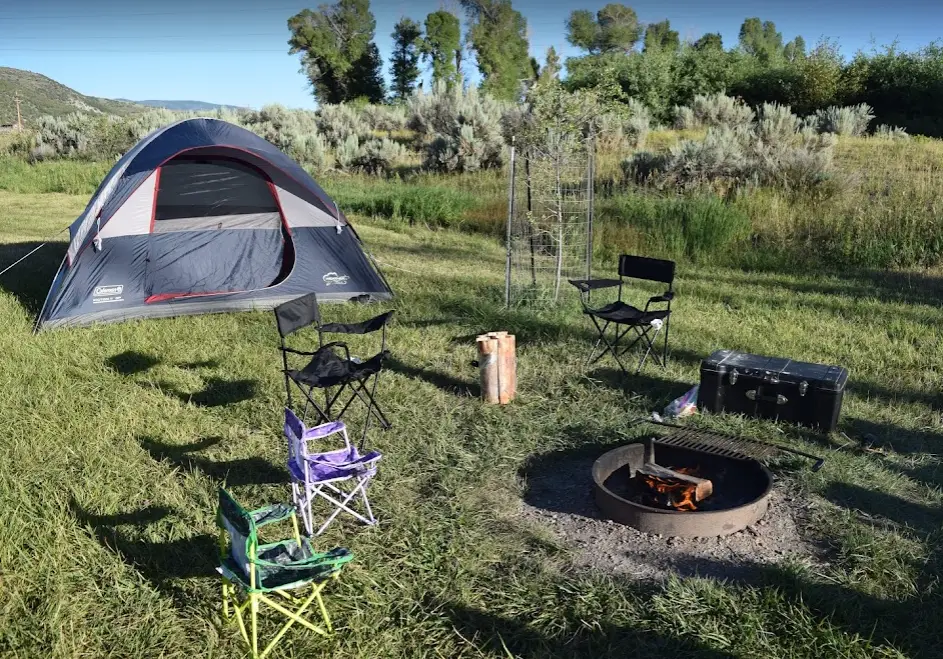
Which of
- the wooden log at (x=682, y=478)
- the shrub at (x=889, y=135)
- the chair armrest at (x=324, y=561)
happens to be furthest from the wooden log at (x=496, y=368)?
the shrub at (x=889, y=135)

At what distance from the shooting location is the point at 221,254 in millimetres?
7723

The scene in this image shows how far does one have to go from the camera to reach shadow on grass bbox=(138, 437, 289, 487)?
427 centimetres

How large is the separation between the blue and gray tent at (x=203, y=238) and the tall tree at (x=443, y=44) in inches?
1067

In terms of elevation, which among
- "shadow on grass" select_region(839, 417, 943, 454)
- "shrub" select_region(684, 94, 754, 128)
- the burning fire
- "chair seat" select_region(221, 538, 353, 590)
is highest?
"shrub" select_region(684, 94, 754, 128)

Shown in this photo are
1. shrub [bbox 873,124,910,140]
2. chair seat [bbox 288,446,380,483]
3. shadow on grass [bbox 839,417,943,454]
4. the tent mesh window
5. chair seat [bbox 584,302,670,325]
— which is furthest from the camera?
shrub [bbox 873,124,910,140]

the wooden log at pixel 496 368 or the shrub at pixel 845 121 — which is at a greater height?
the shrub at pixel 845 121

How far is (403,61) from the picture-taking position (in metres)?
35.0

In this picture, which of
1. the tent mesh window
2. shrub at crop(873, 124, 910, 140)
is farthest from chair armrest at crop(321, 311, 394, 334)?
shrub at crop(873, 124, 910, 140)

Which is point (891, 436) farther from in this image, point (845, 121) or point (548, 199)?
point (845, 121)

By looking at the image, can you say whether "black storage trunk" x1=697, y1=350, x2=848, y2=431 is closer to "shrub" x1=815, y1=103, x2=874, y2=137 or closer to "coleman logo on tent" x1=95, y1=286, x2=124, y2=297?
"coleman logo on tent" x1=95, y1=286, x2=124, y2=297

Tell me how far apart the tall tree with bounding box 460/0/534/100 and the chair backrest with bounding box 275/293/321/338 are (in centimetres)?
2781

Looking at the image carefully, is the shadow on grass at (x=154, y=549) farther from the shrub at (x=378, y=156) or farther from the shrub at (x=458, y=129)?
the shrub at (x=378, y=156)

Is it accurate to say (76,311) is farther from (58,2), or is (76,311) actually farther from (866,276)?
(58,2)

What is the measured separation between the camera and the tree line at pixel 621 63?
1791cm
